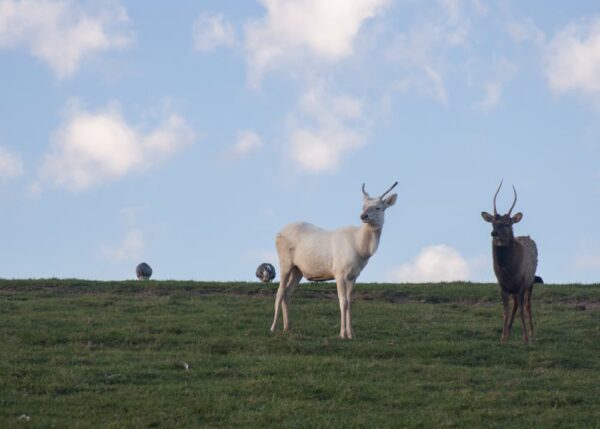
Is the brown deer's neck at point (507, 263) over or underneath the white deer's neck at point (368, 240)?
underneath

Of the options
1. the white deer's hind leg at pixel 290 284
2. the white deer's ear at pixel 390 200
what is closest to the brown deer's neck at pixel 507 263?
the white deer's ear at pixel 390 200

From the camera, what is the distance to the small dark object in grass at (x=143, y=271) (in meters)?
32.8

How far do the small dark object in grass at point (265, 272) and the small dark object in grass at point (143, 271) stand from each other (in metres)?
3.50

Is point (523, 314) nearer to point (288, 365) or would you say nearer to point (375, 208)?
point (375, 208)

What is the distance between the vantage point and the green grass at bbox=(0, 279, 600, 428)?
1390 cm

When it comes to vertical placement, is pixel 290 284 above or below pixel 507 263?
below

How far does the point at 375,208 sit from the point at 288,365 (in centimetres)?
439

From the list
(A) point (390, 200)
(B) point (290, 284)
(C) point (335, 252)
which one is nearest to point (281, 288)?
(B) point (290, 284)

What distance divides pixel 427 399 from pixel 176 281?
15.6 metres

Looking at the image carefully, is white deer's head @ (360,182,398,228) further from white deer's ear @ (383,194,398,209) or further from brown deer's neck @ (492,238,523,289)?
brown deer's neck @ (492,238,523,289)

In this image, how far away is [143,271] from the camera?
32.9 metres

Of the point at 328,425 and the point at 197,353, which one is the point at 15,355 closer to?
the point at 197,353

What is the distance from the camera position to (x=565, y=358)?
59.4 feet

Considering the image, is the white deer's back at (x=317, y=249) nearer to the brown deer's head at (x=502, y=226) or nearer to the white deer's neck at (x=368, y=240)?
the white deer's neck at (x=368, y=240)
